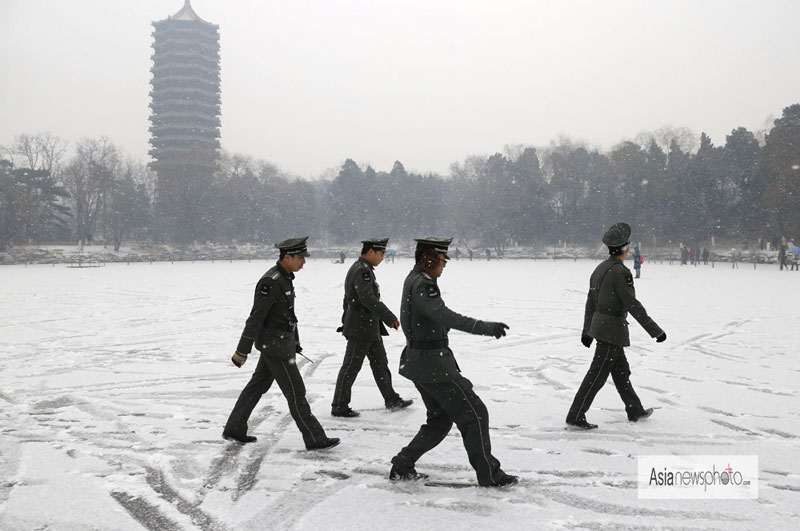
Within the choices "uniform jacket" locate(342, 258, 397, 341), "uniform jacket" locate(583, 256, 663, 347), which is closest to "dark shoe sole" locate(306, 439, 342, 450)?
"uniform jacket" locate(342, 258, 397, 341)

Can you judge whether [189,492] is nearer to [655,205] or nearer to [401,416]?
[401,416]

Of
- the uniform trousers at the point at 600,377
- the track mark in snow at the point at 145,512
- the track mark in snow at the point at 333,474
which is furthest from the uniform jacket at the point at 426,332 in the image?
the uniform trousers at the point at 600,377

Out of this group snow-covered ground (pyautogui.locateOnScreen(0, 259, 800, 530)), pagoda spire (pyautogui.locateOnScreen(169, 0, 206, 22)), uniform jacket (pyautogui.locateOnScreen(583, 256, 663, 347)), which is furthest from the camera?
pagoda spire (pyautogui.locateOnScreen(169, 0, 206, 22))

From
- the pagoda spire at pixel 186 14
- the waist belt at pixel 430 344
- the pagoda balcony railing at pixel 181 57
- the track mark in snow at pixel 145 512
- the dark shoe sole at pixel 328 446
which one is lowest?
the track mark in snow at pixel 145 512

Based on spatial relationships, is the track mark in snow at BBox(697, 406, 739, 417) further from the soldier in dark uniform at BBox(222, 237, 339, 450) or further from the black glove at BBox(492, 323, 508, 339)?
the soldier in dark uniform at BBox(222, 237, 339, 450)

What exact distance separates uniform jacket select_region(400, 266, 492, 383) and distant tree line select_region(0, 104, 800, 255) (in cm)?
4852

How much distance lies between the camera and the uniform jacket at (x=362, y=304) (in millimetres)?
5551

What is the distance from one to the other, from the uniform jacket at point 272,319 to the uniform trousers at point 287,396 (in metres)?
0.09

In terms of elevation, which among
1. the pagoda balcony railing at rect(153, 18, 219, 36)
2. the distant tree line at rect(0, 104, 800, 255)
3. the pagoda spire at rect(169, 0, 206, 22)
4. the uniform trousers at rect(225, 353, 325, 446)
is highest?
the pagoda spire at rect(169, 0, 206, 22)

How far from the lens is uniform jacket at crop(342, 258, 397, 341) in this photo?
18.2ft

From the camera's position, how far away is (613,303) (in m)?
5.38

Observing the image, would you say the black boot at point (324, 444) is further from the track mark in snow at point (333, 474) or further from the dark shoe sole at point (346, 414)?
the dark shoe sole at point (346, 414)

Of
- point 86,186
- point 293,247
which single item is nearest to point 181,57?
point 86,186

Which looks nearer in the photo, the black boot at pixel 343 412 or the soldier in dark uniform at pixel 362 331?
the soldier in dark uniform at pixel 362 331
